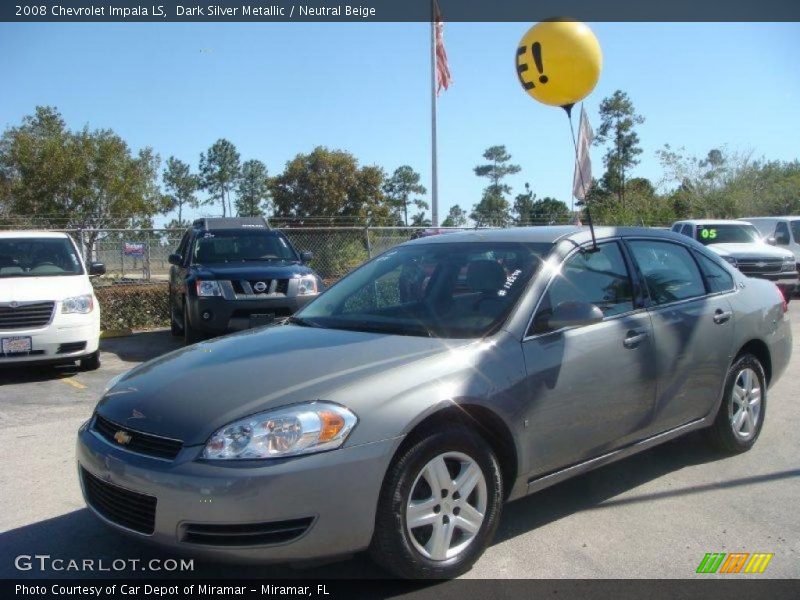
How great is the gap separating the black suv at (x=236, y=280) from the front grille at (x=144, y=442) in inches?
214

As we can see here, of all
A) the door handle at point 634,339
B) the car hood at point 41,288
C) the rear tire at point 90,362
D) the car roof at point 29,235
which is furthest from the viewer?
the car roof at point 29,235

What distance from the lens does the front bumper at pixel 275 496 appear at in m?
2.87

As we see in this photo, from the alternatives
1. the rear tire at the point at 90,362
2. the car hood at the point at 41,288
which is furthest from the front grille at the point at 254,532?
the rear tire at the point at 90,362

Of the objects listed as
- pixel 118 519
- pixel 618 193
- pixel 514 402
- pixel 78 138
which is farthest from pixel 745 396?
pixel 618 193

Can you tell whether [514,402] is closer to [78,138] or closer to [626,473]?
[626,473]

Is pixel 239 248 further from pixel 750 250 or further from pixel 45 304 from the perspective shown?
pixel 750 250

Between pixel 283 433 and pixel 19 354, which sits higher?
pixel 283 433

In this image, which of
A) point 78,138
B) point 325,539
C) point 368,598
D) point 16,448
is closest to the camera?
point 325,539

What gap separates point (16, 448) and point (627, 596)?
14.7 ft

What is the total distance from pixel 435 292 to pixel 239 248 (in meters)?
6.95

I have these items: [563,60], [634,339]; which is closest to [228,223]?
[563,60]

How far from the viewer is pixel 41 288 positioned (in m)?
8.45

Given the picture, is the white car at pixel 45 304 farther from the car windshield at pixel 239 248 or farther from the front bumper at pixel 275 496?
the front bumper at pixel 275 496

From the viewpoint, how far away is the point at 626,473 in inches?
191
